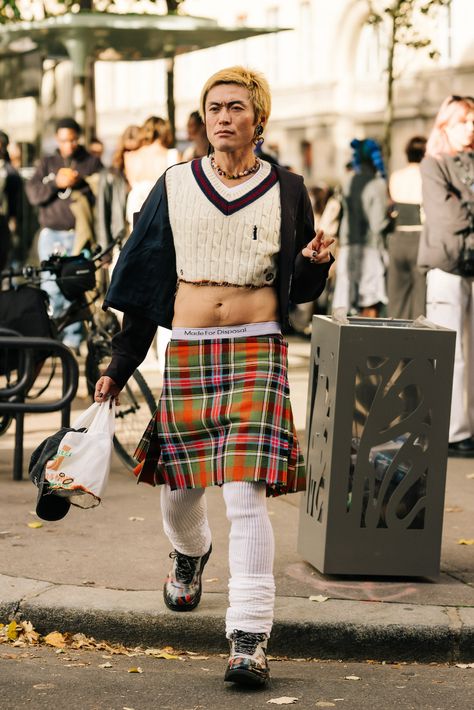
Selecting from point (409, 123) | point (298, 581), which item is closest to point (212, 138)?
point (298, 581)

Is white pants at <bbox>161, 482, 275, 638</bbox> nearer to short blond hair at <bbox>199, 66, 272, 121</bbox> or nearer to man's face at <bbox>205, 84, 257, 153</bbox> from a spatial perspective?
man's face at <bbox>205, 84, 257, 153</bbox>

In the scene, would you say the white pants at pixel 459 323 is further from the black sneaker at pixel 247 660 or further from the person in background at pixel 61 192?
the person in background at pixel 61 192

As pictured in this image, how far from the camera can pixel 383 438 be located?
5527 millimetres

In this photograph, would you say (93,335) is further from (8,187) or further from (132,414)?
(8,187)

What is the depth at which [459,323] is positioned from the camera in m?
8.53

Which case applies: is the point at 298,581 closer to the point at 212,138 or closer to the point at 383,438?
the point at 383,438

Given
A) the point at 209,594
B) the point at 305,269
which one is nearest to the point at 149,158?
the point at 209,594

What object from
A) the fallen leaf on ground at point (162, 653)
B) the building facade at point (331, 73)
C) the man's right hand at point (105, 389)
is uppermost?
the building facade at point (331, 73)

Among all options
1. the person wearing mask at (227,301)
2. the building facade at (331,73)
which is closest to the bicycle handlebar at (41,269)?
the person wearing mask at (227,301)

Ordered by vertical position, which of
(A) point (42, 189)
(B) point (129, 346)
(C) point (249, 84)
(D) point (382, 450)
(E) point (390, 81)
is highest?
(E) point (390, 81)

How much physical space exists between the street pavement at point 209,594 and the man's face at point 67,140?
6896 millimetres

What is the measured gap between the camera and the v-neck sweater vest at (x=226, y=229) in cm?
478

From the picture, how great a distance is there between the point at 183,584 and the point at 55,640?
0.47 m

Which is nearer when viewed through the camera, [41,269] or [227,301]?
[227,301]
